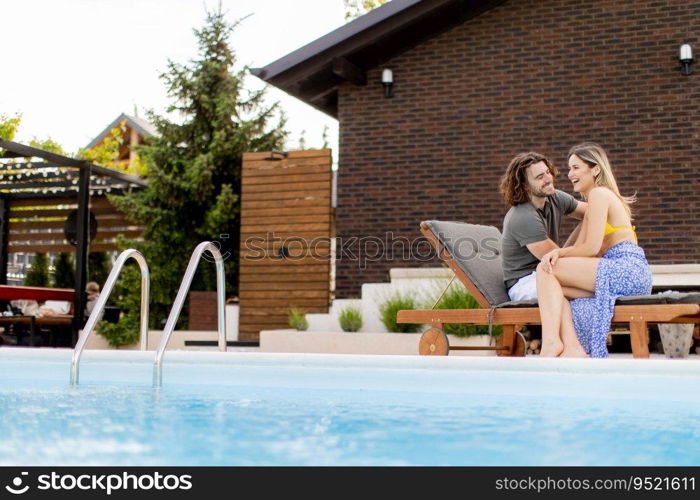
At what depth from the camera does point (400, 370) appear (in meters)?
4.13

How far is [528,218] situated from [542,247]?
0.69 feet

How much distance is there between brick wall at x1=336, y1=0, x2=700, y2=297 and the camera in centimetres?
852

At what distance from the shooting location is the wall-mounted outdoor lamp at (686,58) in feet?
27.6

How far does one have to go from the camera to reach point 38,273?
548 inches

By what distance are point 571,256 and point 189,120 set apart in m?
9.08

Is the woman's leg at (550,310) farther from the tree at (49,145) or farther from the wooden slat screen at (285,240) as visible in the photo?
the tree at (49,145)

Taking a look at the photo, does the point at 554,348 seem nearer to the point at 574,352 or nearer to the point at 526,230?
the point at 574,352

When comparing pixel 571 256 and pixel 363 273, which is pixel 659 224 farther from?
pixel 571 256

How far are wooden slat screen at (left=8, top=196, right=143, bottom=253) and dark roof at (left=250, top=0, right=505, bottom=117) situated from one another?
4548 millimetres

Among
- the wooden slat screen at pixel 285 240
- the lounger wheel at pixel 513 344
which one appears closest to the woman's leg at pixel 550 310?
the lounger wheel at pixel 513 344

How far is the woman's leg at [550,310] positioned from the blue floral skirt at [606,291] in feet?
0.55

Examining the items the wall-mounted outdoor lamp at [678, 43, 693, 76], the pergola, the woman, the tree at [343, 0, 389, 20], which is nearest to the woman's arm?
the woman

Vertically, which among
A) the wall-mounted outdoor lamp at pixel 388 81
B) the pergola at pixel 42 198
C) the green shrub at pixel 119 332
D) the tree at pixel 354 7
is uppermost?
the tree at pixel 354 7
